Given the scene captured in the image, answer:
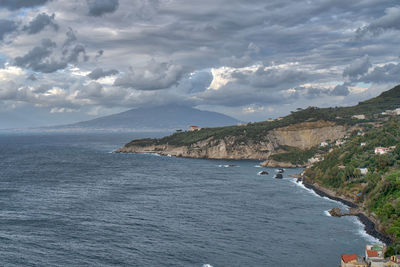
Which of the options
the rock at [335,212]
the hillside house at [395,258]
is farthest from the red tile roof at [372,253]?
the rock at [335,212]

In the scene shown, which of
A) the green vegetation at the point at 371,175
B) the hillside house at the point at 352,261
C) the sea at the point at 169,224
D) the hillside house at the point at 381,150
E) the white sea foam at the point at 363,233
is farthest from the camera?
the hillside house at the point at 381,150

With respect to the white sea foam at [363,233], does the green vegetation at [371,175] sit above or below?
above

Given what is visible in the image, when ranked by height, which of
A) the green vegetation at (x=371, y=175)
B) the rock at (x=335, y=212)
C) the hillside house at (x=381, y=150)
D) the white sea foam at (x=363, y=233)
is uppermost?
the hillside house at (x=381, y=150)

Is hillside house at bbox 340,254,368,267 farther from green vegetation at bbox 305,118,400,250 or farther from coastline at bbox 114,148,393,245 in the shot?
green vegetation at bbox 305,118,400,250

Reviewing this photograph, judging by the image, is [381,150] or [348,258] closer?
[348,258]

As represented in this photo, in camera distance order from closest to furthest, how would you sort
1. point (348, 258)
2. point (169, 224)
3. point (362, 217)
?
1. point (348, 258)
2. point (169, 224)
3. point (362, 217)

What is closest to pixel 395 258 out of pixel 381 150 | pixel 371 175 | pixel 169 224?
pixel 169 224

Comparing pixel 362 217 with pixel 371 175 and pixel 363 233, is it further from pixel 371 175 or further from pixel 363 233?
pixel 371 175

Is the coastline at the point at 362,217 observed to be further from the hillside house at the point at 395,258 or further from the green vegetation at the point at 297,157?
the green vegetation at the point at 297,157

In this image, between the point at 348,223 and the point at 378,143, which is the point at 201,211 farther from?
the point at 378,143
